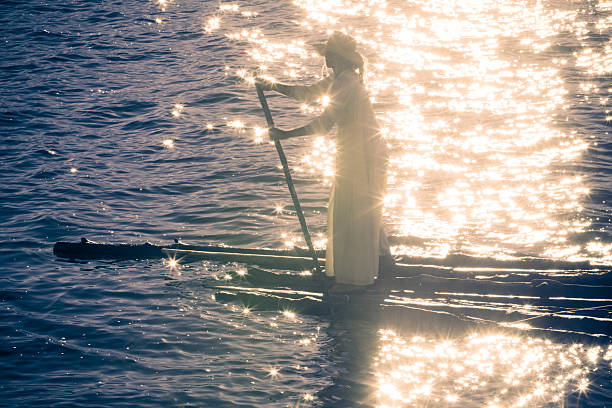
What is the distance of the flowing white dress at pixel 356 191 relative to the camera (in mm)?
9711

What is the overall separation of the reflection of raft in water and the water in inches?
3.0

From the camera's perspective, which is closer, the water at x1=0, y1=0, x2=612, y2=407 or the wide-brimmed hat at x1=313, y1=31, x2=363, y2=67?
the water at x1=0, y1=0, x2=612, y2=407

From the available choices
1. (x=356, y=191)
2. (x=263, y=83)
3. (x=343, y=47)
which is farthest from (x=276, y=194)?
(x=343, y=47)

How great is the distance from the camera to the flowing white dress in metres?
9.71

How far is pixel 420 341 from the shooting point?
31.4 ft

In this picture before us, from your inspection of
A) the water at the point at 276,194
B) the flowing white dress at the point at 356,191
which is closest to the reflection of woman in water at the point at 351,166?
the flowing white dress at the point at 356,191

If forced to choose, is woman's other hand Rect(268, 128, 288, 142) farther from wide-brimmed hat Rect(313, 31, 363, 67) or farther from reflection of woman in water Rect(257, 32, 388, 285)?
wide-brimmed hat Rect(313, 31, 363, 67)

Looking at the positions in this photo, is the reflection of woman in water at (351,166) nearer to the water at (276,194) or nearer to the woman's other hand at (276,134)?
the woman's other hand at (276,134)

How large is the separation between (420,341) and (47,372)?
4.49 m

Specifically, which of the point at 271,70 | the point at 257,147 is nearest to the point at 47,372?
the point at 257,147

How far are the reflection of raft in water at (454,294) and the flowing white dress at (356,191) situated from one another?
37 cm

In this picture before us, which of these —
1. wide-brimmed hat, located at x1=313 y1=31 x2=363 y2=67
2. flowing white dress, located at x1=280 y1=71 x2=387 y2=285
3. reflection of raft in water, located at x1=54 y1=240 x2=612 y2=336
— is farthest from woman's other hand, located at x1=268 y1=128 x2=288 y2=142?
reflection of raft in water, located at x1=54 y1=240 x2=612 y2=336

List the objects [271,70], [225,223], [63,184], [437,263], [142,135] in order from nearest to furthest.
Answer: [437,263] < [225,223] < [63,184] < [142,135] < [271,70]

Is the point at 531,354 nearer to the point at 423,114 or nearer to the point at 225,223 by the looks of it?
the point at 225,223
